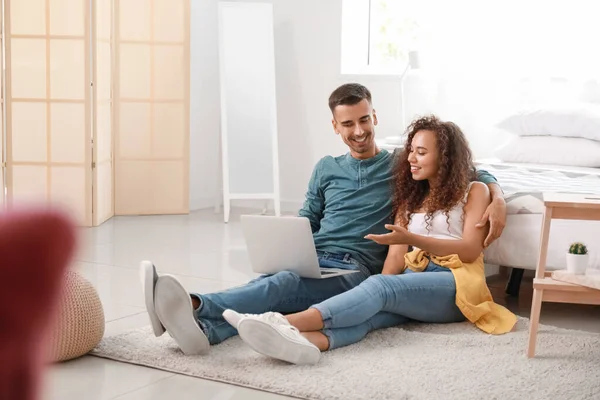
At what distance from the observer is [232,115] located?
5461 mm

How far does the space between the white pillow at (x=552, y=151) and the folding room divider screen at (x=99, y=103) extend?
7.25ft

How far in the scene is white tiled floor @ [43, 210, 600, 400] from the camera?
2.10m

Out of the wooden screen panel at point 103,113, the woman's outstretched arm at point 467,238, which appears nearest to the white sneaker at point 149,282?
the woman's outstretched arm at point 467,238

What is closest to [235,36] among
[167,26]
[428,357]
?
[167,26]

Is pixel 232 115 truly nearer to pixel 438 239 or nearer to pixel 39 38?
pixel 39 38

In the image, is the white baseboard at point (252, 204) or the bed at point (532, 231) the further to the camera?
the white baseboard at point (252, 204)

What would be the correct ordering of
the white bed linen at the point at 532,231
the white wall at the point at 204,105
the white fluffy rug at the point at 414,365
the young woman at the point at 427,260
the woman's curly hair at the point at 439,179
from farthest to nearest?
1. the white wall at the point at 204,105
2. the white bed linen at the point at 532,231
3. the woman's curly hair at the point at 439,179
4. the young woman at the point at 427,260
5. the white fluffy rug at the point at 414,365

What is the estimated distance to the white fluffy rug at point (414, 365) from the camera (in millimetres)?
2066

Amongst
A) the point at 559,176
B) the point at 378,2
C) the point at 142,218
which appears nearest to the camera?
the point at 559,176

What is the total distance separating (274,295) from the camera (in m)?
2.54

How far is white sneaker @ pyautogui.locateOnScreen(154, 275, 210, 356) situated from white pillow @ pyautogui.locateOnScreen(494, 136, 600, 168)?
2060 mm

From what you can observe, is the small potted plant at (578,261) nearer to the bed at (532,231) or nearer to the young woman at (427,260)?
the young woman at (427,260)

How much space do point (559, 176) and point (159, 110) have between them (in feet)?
8.94

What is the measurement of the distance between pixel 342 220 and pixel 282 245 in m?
0.34
